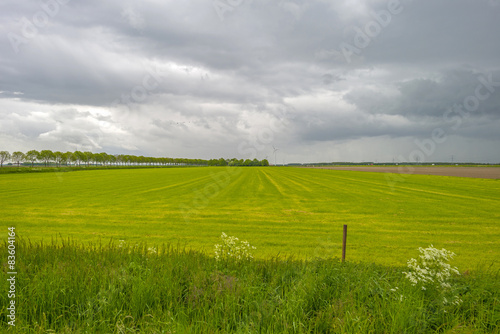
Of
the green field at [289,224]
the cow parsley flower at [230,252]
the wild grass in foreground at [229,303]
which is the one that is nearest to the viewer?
the wild grass in foreground at [229,303]

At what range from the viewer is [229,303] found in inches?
175

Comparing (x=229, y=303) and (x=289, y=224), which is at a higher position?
(x=229, y=303)

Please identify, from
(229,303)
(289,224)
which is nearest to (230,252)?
(229,303)

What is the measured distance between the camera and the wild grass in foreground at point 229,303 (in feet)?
13.0

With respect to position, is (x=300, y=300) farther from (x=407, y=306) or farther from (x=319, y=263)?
(x=319, y=263)

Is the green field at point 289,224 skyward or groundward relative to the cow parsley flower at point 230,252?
groundward

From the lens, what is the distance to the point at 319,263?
6977 mm

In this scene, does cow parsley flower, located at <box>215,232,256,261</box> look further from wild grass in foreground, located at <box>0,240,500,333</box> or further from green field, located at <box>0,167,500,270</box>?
green field, located at <box>0,167,500,270</box>

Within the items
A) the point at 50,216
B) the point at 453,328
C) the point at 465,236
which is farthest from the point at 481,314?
the point at 50,216

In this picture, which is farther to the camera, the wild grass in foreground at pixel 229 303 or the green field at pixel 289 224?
the green field at pixel 289 224

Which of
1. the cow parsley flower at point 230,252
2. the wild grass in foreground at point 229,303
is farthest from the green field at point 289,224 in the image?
the wild grass in foreground at point 229,303

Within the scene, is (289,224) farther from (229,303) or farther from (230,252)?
(229,303)

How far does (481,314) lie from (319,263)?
3.32 meters

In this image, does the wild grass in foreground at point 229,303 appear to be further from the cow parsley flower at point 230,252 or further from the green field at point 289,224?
the green field at point 289,224
